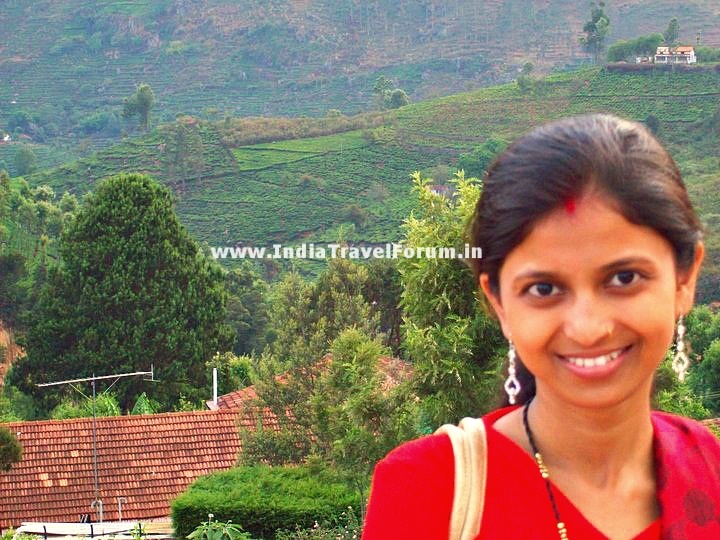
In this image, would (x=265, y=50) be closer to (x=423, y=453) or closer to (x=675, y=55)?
(x=675, y=55)

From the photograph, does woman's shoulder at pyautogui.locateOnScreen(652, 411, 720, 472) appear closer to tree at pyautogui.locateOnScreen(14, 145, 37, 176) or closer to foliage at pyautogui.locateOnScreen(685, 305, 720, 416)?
foliage at pyautogui.locateOnScreen(685, 305, 720, 416)

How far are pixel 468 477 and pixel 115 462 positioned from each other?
50.9 feet

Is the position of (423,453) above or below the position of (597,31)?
below

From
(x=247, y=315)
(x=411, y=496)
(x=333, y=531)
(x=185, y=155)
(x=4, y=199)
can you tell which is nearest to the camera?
(x=411, y=496)

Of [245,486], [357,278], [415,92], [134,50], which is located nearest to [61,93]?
[134,50]

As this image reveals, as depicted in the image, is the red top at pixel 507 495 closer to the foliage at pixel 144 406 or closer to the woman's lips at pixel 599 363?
the woman's lips at pixel 599 363

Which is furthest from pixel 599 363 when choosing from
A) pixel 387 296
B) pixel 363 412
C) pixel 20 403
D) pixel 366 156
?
pixel 366 156

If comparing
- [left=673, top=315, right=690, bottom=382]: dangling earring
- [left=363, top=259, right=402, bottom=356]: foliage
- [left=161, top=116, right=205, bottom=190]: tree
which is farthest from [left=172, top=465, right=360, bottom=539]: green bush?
[left=161, top=116, right=205, bottom=190]: tree

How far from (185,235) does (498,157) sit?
30.0m

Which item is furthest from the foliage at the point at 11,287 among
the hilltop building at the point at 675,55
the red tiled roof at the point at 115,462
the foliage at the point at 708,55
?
the foliage at the point at 708,55

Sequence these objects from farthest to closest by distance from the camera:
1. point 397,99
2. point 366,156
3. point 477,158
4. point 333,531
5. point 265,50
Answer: point 265,50 → point 397,99 → point 366,156 → point 477,158 → point 333,531

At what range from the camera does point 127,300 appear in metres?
30.2

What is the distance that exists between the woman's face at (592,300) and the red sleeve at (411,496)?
17cm

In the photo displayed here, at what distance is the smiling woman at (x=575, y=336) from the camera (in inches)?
53.6
